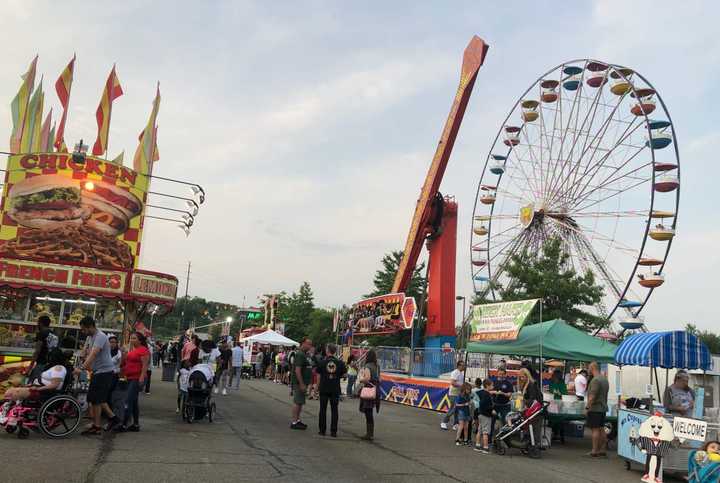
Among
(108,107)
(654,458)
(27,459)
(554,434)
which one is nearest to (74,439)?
(27,459)

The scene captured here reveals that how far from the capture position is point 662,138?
89.5 feet

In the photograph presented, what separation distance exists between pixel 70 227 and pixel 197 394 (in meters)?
14.7

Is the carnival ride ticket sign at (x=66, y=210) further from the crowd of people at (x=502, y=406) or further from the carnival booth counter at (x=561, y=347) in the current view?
the crowd of people at (x=502, y=406)

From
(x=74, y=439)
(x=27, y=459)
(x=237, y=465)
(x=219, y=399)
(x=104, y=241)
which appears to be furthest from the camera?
(x=104, y=241)

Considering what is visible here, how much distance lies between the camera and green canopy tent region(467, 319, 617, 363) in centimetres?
1408

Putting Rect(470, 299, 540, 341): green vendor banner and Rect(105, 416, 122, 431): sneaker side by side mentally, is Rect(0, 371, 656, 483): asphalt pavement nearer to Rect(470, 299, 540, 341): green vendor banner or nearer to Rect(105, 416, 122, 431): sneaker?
Rect(105, 416, 122, 431): sneaker

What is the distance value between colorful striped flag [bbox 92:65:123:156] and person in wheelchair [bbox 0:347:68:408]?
63.1 feet

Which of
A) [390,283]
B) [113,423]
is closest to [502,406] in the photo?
[113,423]

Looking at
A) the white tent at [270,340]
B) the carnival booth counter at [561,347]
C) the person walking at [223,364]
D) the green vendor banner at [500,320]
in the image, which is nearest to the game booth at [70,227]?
the person walking at [223,364]

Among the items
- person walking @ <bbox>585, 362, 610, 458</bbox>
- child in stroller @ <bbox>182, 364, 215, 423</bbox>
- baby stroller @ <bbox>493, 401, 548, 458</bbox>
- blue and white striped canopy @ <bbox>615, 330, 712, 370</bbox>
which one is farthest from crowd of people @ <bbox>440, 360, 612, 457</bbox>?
child in stroller @ <bbox>182, 364, 215, 423</bbox>

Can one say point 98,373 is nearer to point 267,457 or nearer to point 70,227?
point 267,457

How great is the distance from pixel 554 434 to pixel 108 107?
22060mm

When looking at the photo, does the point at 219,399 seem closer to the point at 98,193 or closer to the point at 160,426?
the point at 160,426

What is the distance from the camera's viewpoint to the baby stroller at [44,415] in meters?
8.48
